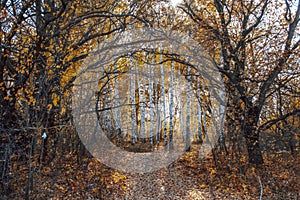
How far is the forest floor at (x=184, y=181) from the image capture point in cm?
610

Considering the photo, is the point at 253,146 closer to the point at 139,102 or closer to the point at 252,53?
the point at 252,53

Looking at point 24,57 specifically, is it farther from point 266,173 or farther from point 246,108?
point 266,173

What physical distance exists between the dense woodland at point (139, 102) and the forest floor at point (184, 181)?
0.10 ft

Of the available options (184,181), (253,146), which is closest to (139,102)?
(184,181)

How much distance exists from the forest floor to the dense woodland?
3 centimetres

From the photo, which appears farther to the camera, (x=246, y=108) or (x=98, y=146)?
(x=98, y=146)

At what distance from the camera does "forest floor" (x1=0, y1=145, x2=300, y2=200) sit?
6.10 metres

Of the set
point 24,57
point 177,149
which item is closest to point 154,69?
point 177,149

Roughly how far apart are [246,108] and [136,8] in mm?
4072

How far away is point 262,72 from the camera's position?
7598mm

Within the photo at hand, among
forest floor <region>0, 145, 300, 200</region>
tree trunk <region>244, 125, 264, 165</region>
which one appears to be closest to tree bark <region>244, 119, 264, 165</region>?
tree trunk <region>244, 125, 264, 165</region>

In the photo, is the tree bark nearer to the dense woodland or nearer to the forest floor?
the dense woodland

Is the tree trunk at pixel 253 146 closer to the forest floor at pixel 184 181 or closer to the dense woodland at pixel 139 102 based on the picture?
the dense woodland at pixel 139 102

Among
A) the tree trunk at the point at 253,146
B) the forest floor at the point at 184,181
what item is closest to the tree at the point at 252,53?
the tree trunk at the point at 253,146
